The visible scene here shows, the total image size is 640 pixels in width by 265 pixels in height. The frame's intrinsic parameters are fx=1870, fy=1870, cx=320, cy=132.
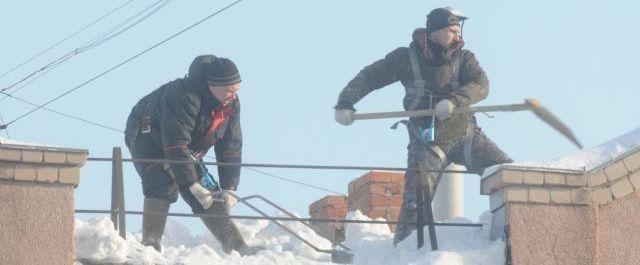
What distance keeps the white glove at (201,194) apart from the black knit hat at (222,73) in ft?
2.30

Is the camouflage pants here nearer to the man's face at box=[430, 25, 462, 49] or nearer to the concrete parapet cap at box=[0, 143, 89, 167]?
the man's face at box=[430, 25, 462, 49]

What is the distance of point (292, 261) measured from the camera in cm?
1173

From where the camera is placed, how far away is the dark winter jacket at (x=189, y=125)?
479 inches

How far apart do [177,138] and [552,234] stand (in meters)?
2.55

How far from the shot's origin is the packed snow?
1092cm

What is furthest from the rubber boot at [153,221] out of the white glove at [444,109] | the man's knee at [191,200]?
the white glove at [444,109]

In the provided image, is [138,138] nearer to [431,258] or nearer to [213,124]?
[213,124]

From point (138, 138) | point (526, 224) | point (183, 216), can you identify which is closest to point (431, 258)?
point (526, 224)

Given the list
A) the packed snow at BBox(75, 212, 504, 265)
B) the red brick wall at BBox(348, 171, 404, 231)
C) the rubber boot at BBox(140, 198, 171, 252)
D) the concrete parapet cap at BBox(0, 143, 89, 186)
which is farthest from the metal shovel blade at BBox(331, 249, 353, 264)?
the red brick wall at BBox(348, 171, 404, 231)

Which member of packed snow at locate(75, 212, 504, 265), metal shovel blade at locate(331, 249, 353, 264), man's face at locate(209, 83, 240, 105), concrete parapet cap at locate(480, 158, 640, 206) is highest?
man's face at locate(209, 83, 240, 105)

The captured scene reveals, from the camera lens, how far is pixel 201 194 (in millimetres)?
12336

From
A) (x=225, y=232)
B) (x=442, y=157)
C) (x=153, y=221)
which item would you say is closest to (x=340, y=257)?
(x=225, y=232)

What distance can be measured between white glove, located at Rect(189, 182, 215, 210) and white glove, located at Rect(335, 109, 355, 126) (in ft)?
3.27

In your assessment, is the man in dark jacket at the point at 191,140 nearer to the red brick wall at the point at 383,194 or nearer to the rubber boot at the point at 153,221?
the rubber boot at the point at 153,221
